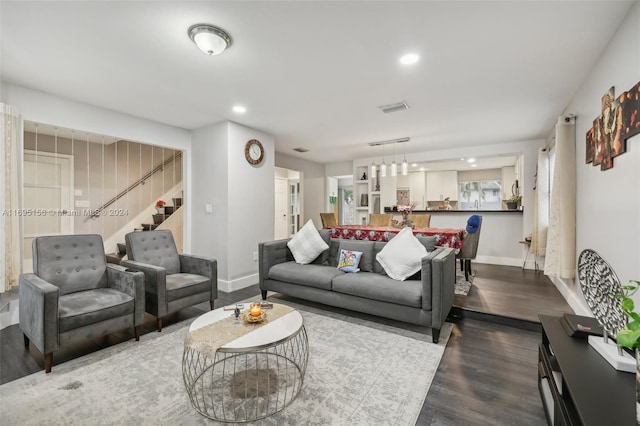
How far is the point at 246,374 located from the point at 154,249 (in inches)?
83.2

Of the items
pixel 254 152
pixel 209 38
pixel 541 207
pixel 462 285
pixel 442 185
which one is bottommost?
pixel 462 285

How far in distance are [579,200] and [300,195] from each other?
221 inches

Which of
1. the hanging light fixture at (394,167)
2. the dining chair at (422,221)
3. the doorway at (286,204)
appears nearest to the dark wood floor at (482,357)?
the dining chair at (422,221)

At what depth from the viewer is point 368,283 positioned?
289cm

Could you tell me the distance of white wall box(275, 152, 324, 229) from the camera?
749 centimetres

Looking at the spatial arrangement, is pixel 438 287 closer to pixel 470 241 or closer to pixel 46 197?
pixel 470 241

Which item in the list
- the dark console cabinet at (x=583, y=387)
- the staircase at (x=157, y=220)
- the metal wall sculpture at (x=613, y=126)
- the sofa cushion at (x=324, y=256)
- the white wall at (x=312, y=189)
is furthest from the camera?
the white wall at (x=312, y=189)

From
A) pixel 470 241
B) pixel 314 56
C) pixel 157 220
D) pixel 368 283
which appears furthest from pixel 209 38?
pixel 470 241

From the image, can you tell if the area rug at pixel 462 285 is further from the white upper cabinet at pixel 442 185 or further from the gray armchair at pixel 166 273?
the white upper cabinet at pixel 442 185

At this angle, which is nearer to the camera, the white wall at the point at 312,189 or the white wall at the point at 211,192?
the white wall at the point at 211,192

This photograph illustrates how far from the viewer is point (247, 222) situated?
4418 millimetres

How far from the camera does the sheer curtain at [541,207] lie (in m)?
4.40

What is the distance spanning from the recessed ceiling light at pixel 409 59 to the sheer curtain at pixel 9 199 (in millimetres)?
3682

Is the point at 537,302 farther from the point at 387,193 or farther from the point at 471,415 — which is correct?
the point at 387,193
